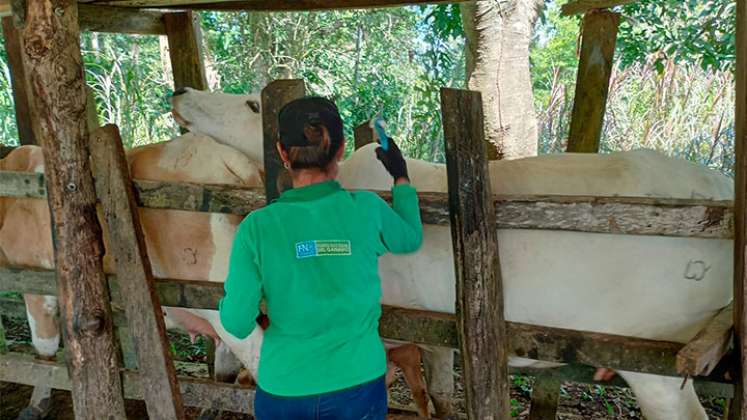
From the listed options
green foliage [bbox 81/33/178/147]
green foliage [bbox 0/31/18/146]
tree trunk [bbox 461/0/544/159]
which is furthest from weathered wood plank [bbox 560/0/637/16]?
green foliage [bbox 0/31/18/146]

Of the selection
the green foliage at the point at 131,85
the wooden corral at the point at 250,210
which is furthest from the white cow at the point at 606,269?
the green foliage at the point at 131,85

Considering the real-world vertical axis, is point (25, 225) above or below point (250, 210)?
below

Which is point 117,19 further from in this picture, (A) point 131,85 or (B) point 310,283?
(A) point 131,85

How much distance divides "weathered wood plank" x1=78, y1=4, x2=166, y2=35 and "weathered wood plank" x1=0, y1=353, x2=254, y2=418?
7.27ft

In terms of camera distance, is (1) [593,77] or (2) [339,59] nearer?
(1) [593,77]

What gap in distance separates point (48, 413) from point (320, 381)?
3.28 metres

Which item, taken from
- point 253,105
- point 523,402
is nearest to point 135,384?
point 253,105

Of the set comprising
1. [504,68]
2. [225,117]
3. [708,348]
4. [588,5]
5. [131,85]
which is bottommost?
[708,348]

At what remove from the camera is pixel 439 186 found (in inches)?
118

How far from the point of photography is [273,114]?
8.87 ft

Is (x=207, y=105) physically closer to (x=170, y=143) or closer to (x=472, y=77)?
(x=170, y=143)

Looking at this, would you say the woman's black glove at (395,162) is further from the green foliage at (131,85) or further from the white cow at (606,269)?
the green foliage at (131,85)

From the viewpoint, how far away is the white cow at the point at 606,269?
2.48 m

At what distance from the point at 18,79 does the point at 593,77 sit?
176 inches
